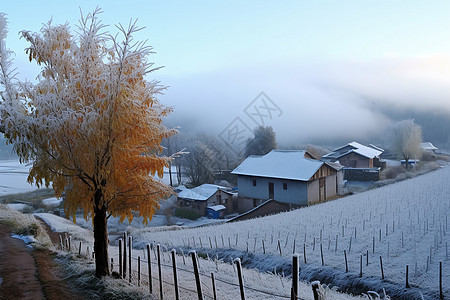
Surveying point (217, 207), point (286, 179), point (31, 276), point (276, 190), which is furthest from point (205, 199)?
point (31, 276)

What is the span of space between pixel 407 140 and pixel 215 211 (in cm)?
5054

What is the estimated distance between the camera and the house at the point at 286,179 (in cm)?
3928

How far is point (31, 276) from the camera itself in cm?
1084

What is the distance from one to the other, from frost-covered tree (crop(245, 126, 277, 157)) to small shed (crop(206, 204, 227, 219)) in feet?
102

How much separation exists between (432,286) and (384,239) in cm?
610

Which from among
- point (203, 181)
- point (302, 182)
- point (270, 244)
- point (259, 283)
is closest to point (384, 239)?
point (270, 244)

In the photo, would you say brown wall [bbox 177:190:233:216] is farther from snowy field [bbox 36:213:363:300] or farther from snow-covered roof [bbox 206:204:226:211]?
snowy field [bbox 36:213:363:300]

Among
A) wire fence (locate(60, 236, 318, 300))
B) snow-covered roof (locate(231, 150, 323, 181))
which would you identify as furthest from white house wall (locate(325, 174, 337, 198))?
wire fence (locate(60, 236, 318, 300))

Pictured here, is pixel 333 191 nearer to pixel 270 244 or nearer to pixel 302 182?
pixel 302 182

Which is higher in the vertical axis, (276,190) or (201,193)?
(276,190)

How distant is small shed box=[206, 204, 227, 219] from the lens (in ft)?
140

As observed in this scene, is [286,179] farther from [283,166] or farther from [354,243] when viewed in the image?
[354,243]

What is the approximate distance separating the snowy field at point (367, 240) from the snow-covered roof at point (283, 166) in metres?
10.3

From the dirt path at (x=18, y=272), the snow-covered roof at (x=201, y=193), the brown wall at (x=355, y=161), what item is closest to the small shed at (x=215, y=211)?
the snow-covered roof at (x=201, y=193)
